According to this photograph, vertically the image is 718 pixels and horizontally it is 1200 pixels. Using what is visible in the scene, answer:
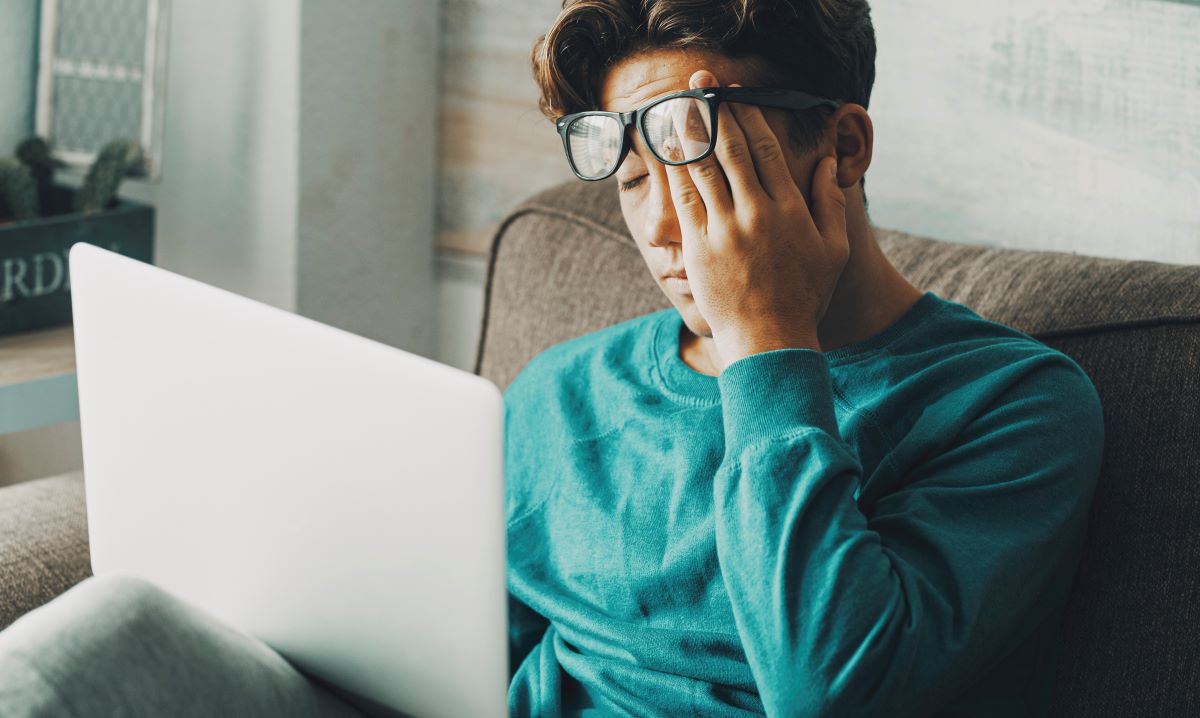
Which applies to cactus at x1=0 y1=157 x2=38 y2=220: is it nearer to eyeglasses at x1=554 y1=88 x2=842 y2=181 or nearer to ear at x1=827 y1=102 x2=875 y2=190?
eyeglasses at x1=554 y1=88 x2=842 y2=181

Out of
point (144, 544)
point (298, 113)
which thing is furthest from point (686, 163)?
point (298, 113)

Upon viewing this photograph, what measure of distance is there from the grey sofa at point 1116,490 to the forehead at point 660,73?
1.19 ft

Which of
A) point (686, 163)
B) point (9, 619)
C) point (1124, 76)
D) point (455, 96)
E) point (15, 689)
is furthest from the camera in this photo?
point (455, 96)

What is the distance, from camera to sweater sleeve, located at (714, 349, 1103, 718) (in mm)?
760

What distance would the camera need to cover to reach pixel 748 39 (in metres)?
0.94

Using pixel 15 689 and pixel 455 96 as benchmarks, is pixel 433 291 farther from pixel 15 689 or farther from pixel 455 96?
pixel 15 689

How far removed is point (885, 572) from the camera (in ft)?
2.53

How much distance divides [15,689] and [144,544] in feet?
0.76

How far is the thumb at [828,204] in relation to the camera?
3.03ft

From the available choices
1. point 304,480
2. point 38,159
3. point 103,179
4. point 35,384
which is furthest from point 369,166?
point 304,480

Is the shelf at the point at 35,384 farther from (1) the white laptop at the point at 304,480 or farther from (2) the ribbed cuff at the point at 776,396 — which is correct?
(2) the ribbed cuff at the point at 776,396

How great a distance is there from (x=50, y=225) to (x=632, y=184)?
41.7 inches

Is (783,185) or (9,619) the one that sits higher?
(783,185)

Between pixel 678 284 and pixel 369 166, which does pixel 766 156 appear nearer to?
pixel 678 284
